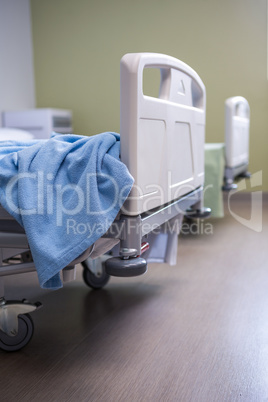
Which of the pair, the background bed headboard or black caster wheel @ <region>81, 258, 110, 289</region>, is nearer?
black caster wheel @ <region>81, 258, 110, 289</region>

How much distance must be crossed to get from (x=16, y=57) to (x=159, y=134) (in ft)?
11.6

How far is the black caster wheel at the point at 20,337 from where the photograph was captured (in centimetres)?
136

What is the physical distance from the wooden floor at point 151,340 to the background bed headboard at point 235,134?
0.97m

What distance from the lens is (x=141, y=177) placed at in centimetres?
121

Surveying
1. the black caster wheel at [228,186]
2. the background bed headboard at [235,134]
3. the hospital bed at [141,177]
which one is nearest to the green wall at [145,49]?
the background bed headboard at [235,134]

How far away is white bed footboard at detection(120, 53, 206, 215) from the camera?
117 cm

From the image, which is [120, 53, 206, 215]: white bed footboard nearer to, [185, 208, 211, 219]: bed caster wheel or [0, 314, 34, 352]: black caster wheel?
[185, 208, 211, 219]: bed caster wheel

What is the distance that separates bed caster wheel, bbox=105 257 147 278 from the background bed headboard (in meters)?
1.96

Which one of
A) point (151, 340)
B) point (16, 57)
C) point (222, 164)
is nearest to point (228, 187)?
point (222, 164)

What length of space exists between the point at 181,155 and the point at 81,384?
0.81m

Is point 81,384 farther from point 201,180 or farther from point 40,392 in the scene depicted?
point 201,180

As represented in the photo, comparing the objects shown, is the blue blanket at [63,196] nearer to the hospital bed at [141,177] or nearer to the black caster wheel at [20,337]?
the hospital bed at [141,177]

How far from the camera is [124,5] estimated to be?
14.5 ft

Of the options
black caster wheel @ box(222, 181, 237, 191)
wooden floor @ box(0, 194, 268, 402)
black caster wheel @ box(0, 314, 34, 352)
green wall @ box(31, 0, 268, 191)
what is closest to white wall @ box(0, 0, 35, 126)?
green wall @ box(31, 0, 268, 191)
